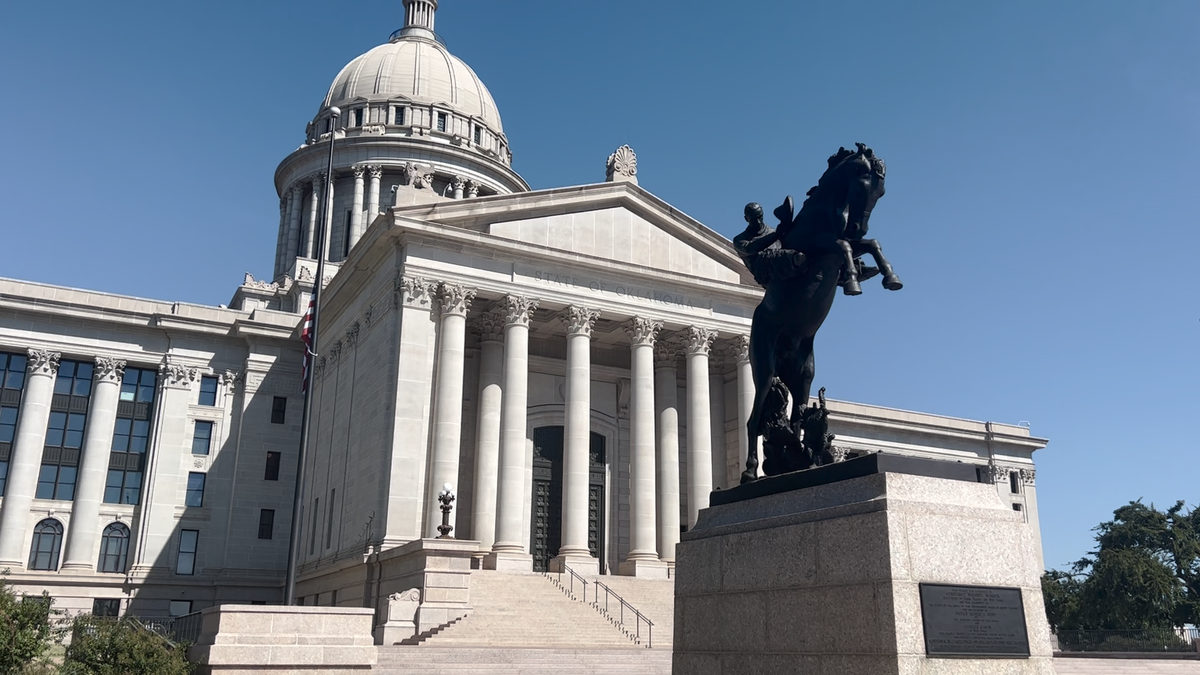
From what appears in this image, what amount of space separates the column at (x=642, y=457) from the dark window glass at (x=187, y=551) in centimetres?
2263

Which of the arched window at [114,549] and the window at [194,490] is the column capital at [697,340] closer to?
the window at [194,490]

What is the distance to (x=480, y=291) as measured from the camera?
3884 cm

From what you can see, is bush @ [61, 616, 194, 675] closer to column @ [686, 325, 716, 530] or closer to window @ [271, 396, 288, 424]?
column @ [686, 325, 716, 530]

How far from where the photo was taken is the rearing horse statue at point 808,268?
1235cm

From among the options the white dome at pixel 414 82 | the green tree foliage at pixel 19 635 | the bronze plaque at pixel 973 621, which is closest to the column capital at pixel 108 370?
the green tree foliage at pixel 19 635

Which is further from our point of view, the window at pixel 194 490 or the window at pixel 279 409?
the window at pixel 279 409

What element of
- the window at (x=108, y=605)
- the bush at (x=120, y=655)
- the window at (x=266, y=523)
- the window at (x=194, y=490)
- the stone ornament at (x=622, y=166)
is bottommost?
the bush at (x=120, y=655)

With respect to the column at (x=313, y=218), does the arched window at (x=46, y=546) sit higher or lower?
lower

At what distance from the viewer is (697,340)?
1674 inches

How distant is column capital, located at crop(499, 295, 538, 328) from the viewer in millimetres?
39094

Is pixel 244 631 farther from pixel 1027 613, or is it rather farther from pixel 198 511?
pixel 198 511

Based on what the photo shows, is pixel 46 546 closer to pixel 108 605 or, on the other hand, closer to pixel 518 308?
pixel 108 605

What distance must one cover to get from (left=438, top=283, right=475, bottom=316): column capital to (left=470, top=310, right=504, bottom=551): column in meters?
2.78

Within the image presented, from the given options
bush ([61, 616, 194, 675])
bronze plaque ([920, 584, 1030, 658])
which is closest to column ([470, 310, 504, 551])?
bush ([61, 616, 194, 675])
